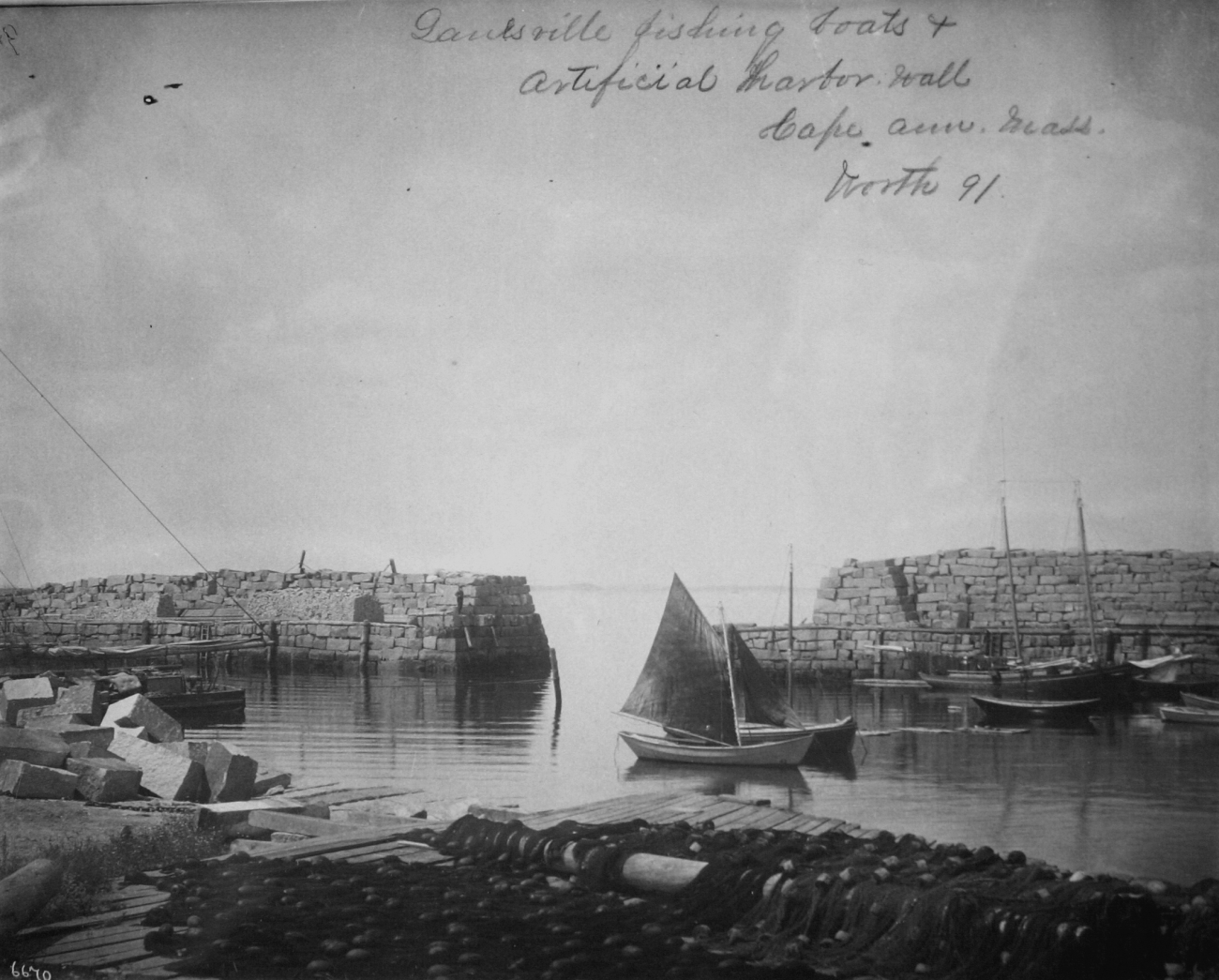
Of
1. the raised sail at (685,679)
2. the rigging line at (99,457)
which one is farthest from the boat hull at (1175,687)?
the rigging line at (99,457)

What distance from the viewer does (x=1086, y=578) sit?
4.60 meters

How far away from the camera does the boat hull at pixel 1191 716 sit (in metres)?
4.37

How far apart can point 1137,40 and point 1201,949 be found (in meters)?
3.64

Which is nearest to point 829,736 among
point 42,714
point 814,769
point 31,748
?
point 814,769

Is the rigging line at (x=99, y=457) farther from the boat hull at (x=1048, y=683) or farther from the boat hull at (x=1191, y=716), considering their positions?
the boat hull at (x=1191, y=716)

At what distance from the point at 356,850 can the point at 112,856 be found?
0.99 m

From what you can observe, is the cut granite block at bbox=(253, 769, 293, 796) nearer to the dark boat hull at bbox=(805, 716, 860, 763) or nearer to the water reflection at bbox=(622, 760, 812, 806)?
the water reflection at bbox=(622, 760, 812, 806)

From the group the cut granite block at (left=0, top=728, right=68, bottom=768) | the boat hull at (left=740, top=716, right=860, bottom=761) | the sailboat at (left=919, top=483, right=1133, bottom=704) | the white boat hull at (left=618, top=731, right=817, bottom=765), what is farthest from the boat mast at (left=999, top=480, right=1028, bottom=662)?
the cut granite block at (left=0, top=728, right=68, bottom=768)

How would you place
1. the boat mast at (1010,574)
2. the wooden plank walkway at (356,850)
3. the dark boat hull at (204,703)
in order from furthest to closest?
1. the dark boat hull at (204,703)
2. the boat mast at (1010,574)
3. the wooden plank walkway at (356,850)

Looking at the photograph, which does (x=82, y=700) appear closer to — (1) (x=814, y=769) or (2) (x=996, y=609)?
(1) (x=814, y=769)

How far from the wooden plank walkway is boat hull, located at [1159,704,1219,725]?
4.51 feet

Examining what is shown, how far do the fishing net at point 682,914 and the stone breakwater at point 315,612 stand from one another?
1.01 m

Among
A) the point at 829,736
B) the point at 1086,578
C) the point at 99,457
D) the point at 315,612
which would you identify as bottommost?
the point at 829,736

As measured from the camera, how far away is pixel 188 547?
5.06 metres
